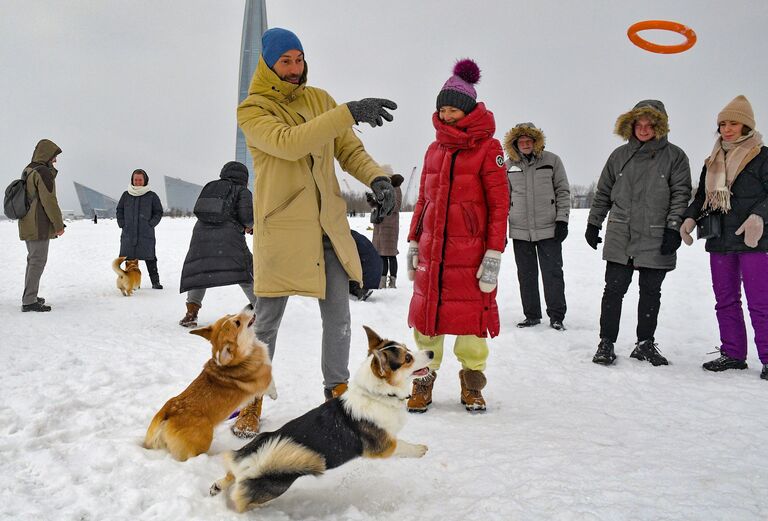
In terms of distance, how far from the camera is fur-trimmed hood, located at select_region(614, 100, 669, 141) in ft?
14.6

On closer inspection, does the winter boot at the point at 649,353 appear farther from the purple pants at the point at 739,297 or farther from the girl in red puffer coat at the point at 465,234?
the girl in red puffer coat at the point at 465,234

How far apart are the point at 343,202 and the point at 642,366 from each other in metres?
3.39

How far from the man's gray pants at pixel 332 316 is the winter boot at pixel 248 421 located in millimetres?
484

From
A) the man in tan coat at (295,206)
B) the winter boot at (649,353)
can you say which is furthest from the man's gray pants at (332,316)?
the winter boot at (649,353)

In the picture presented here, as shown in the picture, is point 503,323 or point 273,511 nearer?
point 273,511

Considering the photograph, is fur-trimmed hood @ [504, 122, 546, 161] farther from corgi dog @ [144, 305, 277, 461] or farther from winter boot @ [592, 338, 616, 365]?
corgi dog @ [144, 305, 277, 461]

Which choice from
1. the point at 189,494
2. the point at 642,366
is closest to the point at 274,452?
the point at 189,494

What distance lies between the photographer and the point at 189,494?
7.11 feet

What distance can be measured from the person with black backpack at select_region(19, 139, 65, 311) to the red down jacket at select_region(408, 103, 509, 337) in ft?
21.1

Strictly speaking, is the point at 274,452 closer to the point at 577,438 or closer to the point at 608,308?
the point at 577,438

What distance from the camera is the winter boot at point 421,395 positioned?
346 cm

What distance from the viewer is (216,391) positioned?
2.81 meters

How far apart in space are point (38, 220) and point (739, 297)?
905cm

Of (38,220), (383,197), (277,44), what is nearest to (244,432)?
(383,197)
